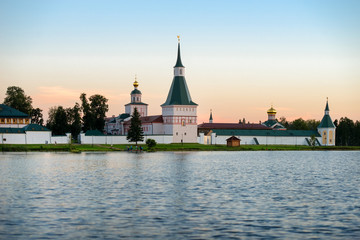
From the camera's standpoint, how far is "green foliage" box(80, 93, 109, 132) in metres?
101

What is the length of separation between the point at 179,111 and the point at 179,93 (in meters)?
4.31

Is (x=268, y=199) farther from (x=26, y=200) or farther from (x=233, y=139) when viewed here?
(x=233, y=139)

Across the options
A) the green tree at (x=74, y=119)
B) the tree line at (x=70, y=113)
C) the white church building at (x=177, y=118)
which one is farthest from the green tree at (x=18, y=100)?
the white church building at (x=177, y=118)

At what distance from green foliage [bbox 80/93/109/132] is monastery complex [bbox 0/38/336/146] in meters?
4.37

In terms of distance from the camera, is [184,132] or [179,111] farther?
[179,111]

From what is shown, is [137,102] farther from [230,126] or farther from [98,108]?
[230,126]

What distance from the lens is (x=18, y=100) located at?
10669cm

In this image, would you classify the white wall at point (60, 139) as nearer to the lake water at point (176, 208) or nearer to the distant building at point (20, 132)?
the distant building at point (20, 132)

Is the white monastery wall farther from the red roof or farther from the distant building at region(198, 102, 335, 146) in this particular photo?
the red roof

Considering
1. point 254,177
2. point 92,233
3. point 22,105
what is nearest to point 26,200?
point 92,233

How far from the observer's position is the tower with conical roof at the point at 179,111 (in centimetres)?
10025

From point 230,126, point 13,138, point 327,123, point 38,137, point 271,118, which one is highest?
point 271,118

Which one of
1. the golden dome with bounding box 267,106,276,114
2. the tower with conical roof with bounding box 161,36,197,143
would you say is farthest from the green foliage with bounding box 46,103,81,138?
the golden dome with bounding box 267,106,276,114

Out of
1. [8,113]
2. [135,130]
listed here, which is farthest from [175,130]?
[8,113]
